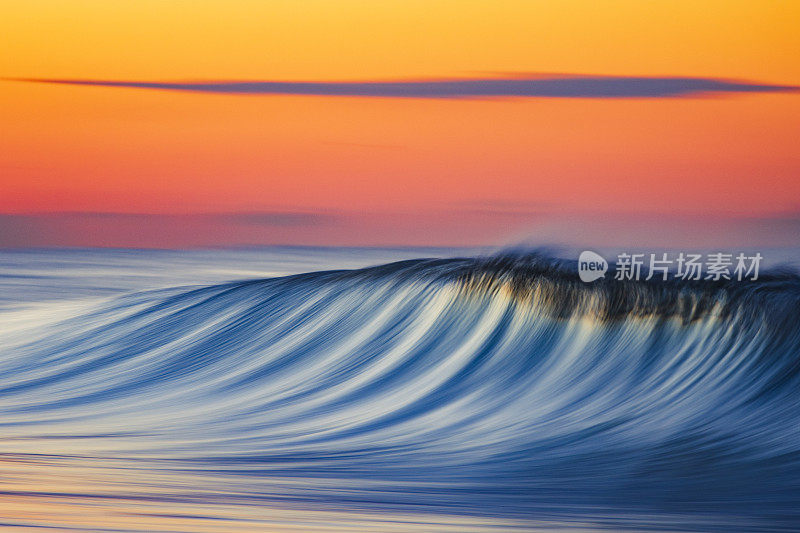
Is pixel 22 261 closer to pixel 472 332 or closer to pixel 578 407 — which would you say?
pixel 472 332

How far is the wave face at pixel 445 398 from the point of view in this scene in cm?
462

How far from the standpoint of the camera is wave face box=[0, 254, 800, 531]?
15.1 feet

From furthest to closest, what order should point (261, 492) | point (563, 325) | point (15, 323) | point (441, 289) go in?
point (15, 323), point (441, 289), point (563, 325), point (261, 492)

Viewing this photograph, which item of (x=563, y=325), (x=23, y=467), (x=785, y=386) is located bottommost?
(x=23, y=467)

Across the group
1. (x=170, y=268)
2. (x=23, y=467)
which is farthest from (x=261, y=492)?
(x=170, y=268)

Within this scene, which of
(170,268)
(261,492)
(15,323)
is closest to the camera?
(261,492)

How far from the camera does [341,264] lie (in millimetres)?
20984

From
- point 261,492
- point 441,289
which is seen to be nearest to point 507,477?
point 261,492

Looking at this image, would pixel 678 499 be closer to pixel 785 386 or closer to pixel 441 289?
pixel 785 386

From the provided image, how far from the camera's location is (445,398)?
699 centimetres

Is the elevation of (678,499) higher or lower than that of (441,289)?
lower

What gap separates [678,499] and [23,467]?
8.73ft

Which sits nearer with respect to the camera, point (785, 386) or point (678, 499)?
point (678, 499)

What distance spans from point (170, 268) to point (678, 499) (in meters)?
16.8
